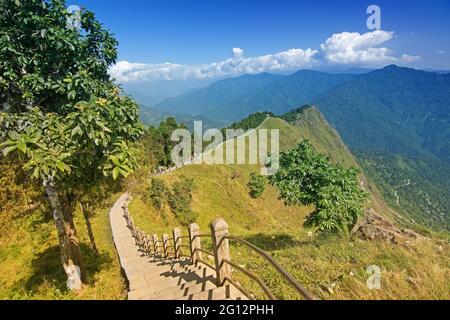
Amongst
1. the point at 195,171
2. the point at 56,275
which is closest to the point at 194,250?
the point at 56,275

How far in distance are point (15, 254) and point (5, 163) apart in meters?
6.44

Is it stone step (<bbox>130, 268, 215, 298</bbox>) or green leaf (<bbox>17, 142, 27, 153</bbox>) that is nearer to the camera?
green leaf (<bbox>17, 142, 27, 153</bbox>)

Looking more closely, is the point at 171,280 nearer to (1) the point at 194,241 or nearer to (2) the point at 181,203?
(1) the point at 194,241

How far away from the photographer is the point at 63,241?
10594mm

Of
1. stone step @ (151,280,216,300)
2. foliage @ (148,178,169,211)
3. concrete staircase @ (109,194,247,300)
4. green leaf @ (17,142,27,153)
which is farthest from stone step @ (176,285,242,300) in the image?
foliage @ (148,178,169,211)

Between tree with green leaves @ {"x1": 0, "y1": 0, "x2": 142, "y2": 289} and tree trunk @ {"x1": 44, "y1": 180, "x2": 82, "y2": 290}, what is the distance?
0.11ft

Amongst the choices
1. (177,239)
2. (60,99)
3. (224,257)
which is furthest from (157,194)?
(224,257)

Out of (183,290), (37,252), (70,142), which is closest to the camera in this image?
(70,142)

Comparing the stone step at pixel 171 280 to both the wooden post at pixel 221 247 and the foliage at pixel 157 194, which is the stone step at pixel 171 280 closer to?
the wooden post at pixel 221 247

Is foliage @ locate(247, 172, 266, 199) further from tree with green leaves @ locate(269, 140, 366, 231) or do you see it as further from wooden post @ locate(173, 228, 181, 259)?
wooden post @ locate(173, 228, 181, 259)

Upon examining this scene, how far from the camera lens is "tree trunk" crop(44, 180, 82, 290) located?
1001 cm

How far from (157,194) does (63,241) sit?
28442mm
